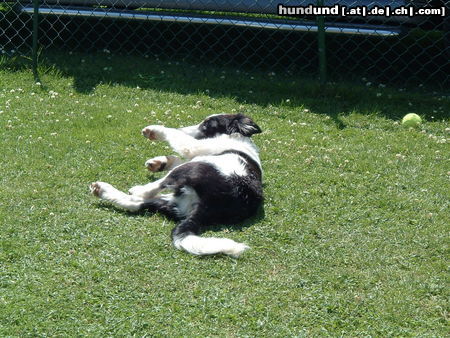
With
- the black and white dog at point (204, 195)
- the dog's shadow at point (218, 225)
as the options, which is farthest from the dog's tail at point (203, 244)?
the dog's shadow at point (218, 225)

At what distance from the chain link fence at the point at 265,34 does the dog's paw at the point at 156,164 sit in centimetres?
307

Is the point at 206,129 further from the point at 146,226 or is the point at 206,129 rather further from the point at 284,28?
the point at 284,28

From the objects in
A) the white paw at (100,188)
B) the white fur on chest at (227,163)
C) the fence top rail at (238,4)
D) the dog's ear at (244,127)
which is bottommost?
the white paw at (100,188)

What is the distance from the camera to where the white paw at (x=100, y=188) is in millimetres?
4715

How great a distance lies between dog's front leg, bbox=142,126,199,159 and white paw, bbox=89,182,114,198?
72 centimetres

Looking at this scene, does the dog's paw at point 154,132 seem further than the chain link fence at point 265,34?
No

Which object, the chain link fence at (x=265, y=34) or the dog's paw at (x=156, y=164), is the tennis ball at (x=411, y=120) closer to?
the chain link fence at (x=265, y=34)

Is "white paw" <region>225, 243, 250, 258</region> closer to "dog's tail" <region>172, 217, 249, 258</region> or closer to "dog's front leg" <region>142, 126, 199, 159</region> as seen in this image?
"dog's tail" <region>172, 217, 249, 258</region>

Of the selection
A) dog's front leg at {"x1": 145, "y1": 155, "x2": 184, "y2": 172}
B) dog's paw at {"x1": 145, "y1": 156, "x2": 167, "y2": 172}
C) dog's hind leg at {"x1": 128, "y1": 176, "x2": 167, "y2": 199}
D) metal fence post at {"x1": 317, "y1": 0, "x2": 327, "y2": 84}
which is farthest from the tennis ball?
dog's hind leg at {"x1": 128, "y1": 176, "x2": 167, "y2": 199}

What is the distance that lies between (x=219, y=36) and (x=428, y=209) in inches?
191

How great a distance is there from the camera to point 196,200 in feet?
14.5

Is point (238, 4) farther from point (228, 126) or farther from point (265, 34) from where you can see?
point (228, 126)

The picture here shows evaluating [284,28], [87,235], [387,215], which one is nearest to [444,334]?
[387,215]

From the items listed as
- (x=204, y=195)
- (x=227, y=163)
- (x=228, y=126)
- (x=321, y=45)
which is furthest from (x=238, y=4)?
(x=204, y=195)
